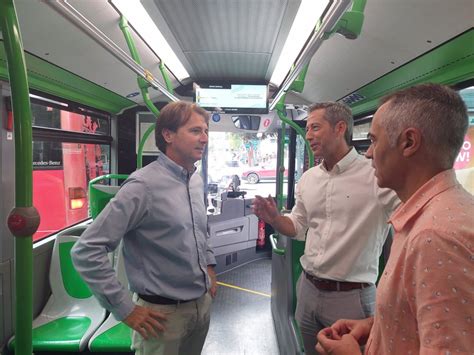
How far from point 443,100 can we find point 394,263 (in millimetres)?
389

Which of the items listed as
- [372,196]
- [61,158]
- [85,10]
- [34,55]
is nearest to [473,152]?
[372,196]

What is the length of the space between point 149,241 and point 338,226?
35.7 inches

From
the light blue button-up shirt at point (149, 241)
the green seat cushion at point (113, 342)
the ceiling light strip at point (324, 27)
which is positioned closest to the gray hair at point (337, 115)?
the ceiling light strip at point (324, 27)

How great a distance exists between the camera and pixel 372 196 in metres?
1.53

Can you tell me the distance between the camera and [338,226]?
1568 millimetres

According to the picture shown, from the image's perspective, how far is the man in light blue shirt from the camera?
120cm

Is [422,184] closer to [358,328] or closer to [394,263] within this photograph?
[394,263]

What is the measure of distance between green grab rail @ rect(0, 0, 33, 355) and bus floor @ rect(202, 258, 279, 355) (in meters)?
2.45

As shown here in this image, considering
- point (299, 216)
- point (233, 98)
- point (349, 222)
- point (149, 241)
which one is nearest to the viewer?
point (149, 241)

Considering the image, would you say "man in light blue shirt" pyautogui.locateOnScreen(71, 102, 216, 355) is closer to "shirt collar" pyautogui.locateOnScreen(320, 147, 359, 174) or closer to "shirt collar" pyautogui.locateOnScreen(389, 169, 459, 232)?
"shirt collar" pyautogui.locateOnScreen(320, 147, 359, 174)

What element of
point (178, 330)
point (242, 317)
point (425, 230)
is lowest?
point (242, 317)

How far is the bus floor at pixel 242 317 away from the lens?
9.73ft

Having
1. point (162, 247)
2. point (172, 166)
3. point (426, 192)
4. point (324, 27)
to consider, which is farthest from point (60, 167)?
point (426, 192)

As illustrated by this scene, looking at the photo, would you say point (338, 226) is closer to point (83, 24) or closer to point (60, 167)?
point (83, 24)
